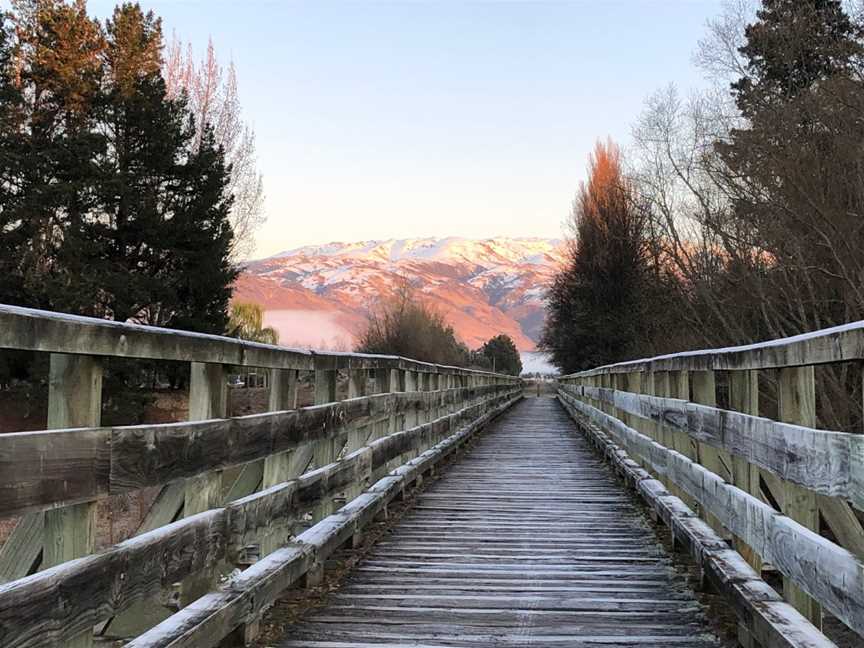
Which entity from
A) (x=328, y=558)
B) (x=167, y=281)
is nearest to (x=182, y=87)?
(x=167, y=281)

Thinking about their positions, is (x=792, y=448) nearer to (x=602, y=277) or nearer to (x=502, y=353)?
(x=602, y=277)

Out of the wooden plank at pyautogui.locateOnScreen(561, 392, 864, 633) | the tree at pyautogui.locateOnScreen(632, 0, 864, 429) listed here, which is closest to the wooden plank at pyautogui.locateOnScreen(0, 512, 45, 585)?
the wooden plank at pyautogui.locateOnScreen(561, 392, 864, 633)

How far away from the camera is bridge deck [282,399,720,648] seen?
3.41 meters

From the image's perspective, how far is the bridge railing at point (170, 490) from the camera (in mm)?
1899

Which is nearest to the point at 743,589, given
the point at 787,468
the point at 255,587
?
the point at 787,468

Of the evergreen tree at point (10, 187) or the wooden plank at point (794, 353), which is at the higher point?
the evergreen tree at point (10, 187)

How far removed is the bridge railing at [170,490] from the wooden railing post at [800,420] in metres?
2.12

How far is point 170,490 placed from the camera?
9.54 feet

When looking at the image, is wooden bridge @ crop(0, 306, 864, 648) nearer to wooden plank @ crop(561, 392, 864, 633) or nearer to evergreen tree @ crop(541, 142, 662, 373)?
wooden plank @ crop(561, 392, 864, 633)

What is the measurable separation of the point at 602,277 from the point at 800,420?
37.8 m

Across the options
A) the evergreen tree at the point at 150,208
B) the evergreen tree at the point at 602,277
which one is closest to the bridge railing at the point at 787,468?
the evergreen tree at the point at 150,208

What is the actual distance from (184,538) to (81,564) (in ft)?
2.07

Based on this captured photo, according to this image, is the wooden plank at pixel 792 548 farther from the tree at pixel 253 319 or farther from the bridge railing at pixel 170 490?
the tree at pixel 253 319

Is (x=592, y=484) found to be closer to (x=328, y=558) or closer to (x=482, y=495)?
(x=482, y=495)
